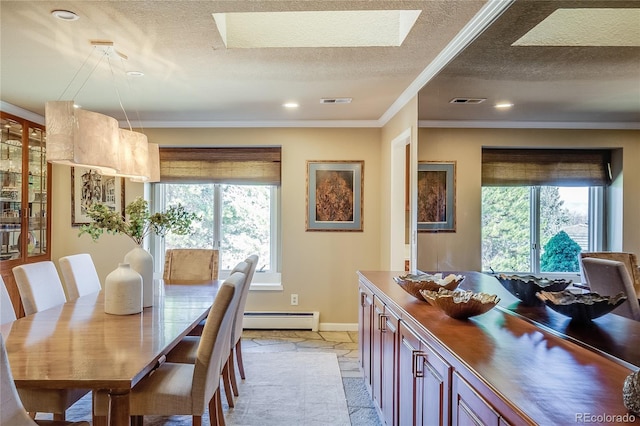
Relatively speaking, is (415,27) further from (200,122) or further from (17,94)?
(17,94)

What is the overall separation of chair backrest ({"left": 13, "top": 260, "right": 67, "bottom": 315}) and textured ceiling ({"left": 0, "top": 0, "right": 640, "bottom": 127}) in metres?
1.39

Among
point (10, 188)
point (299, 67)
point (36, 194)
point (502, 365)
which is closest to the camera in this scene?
point (502, 365)

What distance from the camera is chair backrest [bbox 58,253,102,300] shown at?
117 inches

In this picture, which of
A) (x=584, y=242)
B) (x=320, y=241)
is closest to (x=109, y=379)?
(x=584, y=242)

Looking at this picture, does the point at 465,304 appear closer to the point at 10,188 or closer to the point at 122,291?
the point at 122,291

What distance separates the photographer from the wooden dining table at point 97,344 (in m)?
1.43

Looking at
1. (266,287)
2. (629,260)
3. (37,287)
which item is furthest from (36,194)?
(629,260)

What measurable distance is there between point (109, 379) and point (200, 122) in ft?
11.7

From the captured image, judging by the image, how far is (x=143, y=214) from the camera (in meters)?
2.45

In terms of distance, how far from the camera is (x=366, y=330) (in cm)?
285

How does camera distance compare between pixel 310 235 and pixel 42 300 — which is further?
pixel 310 235

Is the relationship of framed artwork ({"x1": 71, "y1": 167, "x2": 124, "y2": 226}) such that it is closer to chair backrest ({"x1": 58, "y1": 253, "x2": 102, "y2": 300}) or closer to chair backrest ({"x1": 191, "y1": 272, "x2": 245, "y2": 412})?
chair backrest ({"x1": 58, "y1": 253, "x2": 102, "y2": 300})

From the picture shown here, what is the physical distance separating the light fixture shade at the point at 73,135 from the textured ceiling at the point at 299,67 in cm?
48

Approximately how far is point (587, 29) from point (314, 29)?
154 cm
